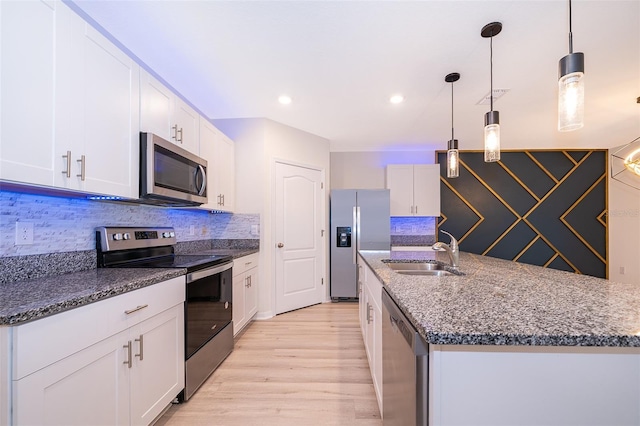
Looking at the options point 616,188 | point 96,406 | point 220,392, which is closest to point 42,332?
point 96,406

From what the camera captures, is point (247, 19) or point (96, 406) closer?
point (96, 406)

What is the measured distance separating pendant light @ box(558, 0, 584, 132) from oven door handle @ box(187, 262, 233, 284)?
2.13m

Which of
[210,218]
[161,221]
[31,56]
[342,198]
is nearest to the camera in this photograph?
[31,56]

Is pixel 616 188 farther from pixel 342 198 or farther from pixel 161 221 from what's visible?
pixel 161 221

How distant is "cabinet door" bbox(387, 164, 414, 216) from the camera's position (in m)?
4.37

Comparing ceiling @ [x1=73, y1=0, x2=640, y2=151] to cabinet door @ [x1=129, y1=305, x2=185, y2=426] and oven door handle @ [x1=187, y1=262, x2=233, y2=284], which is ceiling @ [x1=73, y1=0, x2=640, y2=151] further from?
cabinet door @ [x1=129, y1=305, x2=185, y2=426]

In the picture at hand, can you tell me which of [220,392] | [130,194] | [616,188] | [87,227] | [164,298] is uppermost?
[616,188]

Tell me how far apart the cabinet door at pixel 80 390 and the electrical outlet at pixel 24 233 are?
692 mm

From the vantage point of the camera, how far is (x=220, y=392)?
6.07 ft

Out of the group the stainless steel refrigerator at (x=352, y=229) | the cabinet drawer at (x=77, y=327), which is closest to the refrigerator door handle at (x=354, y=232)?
the stainless steel refrigerator at (x=352, y=229)

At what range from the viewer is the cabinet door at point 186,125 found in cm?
212

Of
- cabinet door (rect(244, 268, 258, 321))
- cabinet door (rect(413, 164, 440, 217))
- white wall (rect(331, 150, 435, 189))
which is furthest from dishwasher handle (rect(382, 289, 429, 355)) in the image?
white wall (rect(331, 150, 435, 189))

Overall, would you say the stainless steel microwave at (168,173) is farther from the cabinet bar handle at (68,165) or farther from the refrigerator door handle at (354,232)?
the refrigerator door handle at (354,232)

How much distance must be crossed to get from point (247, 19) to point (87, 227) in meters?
1.62
